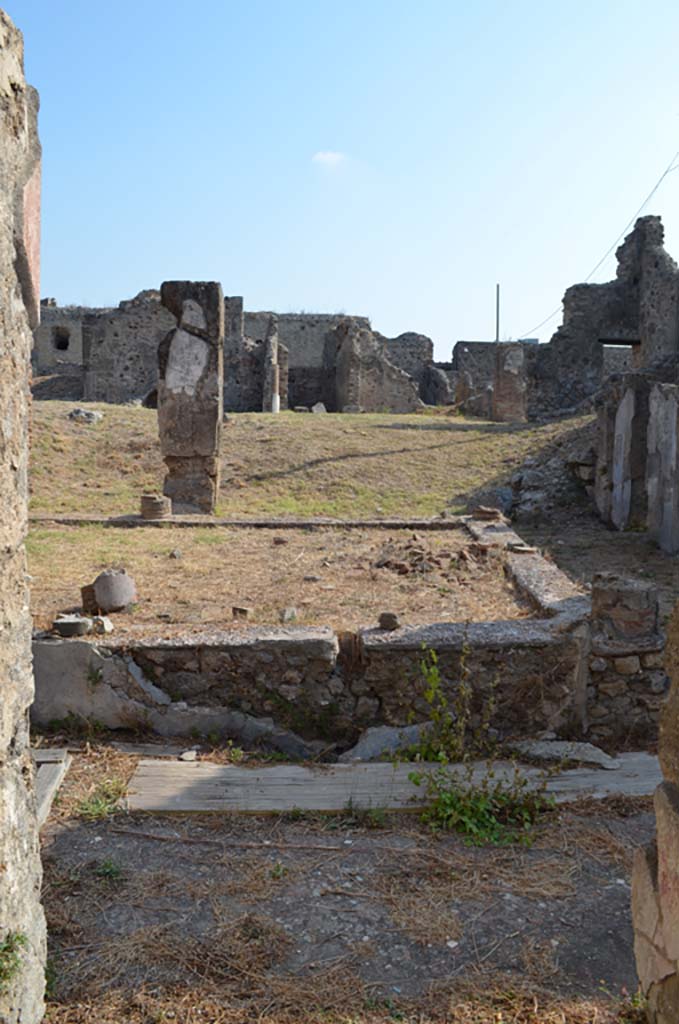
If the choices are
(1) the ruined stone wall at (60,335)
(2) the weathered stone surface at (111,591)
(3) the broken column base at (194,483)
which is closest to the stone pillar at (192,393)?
(3) the broken column base at (194,483)

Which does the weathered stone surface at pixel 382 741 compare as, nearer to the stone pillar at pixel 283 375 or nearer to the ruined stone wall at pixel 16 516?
the ruined stone wall at pixel 16 516

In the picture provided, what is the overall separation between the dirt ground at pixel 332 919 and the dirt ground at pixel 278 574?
1739mm

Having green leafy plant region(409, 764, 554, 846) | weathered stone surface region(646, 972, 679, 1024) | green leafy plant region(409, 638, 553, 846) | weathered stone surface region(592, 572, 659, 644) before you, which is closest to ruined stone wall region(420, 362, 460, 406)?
weathered stone surface region(592, 572, 659, 644)

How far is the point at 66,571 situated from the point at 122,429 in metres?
7.77

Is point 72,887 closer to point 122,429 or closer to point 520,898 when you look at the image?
point 520,898

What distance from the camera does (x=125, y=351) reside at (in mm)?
22891

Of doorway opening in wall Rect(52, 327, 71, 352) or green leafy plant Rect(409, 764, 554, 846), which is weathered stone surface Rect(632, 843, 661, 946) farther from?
doorway opening in wall Rect(52, 327, 71, 352)

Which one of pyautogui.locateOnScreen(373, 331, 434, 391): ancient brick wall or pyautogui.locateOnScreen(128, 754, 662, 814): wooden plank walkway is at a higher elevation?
pyautogui.locateOnScreen(373, 331, 434, 391): ancient brick wall

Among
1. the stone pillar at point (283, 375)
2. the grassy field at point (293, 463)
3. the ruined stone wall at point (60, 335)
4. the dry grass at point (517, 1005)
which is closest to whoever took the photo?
the dry grass at point (517, 1005)

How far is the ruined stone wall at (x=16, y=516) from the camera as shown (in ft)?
6.51

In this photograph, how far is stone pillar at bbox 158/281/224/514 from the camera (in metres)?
11.0

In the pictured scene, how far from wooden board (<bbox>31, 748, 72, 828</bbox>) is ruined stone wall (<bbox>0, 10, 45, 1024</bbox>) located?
4.26 ft

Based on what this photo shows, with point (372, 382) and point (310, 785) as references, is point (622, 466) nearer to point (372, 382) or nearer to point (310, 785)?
point (310, 785)

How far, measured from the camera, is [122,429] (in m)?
14.2
